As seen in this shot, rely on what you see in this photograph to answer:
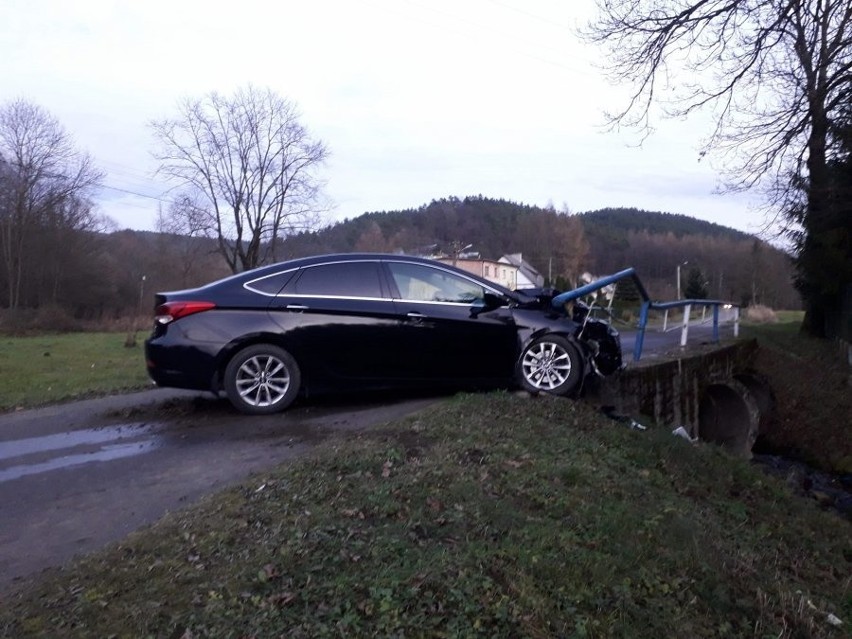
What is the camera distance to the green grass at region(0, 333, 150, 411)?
1038cm

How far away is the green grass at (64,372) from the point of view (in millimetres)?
10375

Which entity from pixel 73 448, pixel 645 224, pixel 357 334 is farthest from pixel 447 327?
pixel 645 224

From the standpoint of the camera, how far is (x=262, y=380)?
8.07m

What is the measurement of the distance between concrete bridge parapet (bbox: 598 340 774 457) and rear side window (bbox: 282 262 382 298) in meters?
2.86

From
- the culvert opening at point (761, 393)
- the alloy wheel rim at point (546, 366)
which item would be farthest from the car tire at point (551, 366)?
the culvert opening at point (761, 393)

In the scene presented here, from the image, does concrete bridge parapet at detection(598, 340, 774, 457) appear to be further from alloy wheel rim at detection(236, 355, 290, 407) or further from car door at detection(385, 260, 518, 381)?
alloy wheel rim at detection(236, 355, 290, 407)

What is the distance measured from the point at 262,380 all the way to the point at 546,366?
287 centimetres

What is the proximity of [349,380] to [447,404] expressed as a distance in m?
1.15

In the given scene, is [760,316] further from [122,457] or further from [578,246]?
[122,457]

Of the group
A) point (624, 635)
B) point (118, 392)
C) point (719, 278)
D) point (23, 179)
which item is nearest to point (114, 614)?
point (624, 635)

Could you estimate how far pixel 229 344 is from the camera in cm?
797

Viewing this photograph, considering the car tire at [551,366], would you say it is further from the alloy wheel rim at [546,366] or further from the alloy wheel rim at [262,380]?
the alloy wheel rim at [262,380]

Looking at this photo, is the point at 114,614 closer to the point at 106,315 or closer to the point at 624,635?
the point at 624,635

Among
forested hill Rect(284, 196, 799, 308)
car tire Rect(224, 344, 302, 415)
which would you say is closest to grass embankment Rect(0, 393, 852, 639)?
car tire Rect(224, 344, 302, 415)
